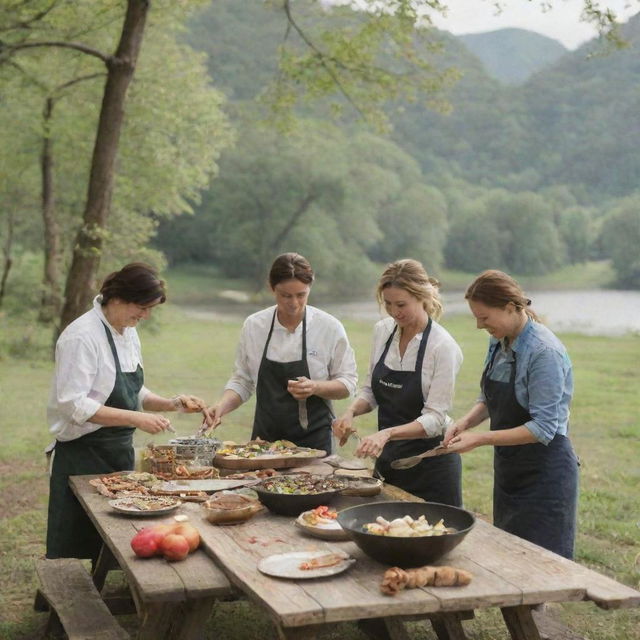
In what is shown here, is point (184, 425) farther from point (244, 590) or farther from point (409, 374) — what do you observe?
point (244, 590)

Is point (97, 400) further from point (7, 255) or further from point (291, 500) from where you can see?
point (7, 255)

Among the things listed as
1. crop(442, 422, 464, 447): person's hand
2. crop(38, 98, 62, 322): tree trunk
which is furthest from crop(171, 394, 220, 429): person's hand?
crop(38, 98, 62, 322): tree trunk

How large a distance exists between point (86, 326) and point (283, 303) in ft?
3.63

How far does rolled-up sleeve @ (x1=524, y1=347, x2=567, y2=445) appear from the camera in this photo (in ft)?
13.2

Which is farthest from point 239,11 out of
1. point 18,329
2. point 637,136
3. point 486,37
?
point 18,329

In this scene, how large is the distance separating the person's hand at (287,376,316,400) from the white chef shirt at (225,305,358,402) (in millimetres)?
262

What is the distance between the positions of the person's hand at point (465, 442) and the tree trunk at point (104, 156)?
698cm

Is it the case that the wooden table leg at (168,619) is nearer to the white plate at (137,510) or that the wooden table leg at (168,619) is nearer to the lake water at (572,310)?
the white plate at (137,510)

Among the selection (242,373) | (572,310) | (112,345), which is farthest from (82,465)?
(572,310)

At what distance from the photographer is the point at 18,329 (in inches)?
779

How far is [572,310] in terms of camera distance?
34906 mm

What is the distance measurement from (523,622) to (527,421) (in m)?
1.06

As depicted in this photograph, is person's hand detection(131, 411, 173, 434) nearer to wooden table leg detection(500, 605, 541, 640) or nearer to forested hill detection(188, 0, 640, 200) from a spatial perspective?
wooden table leg detection(500, 605, 541, 640)

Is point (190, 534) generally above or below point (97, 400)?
below
